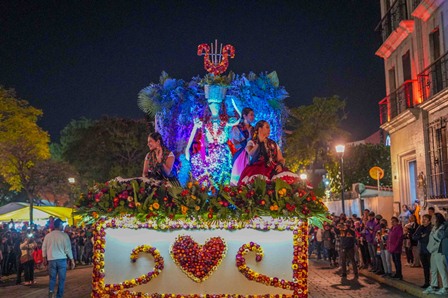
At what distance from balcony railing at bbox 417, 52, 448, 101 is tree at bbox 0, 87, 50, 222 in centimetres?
2228

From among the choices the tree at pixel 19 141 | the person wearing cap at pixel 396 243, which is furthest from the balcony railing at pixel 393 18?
the tree at pixel 19 141

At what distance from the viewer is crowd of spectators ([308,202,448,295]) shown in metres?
11.9

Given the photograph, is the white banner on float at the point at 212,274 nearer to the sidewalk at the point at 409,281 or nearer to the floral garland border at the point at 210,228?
the floral garland border at the point at 210,228

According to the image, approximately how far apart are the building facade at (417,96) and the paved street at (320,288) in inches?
206

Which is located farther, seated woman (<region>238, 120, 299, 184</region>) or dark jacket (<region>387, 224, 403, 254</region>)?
dark jacket (<region>387, 224, 403, 254</region>)

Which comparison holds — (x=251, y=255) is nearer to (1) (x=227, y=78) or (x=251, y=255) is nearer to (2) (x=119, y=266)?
(2) (x=119, y=266)

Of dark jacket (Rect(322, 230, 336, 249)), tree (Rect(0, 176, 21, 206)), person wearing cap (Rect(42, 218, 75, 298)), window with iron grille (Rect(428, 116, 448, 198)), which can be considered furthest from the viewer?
tree (Rect(0, 176, 21, 206))

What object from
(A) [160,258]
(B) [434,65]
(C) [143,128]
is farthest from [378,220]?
(C) [143,128]

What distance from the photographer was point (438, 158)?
20.2m

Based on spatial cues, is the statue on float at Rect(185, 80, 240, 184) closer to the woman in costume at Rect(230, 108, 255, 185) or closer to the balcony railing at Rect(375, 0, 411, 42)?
the woman in costume at Rect(230, 108, 255, 185)

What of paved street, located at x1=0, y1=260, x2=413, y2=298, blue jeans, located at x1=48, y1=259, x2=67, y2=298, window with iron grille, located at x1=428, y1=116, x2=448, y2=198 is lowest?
paved street, located at x1=0, y1=260, x2=413, y2=298

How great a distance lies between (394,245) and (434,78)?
27.0ft

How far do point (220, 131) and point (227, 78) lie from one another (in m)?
1.07

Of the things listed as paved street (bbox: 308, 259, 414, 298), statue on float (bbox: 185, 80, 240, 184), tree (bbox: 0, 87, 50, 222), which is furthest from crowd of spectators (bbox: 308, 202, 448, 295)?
tree (bbox: 0, 87, 50, 222)
